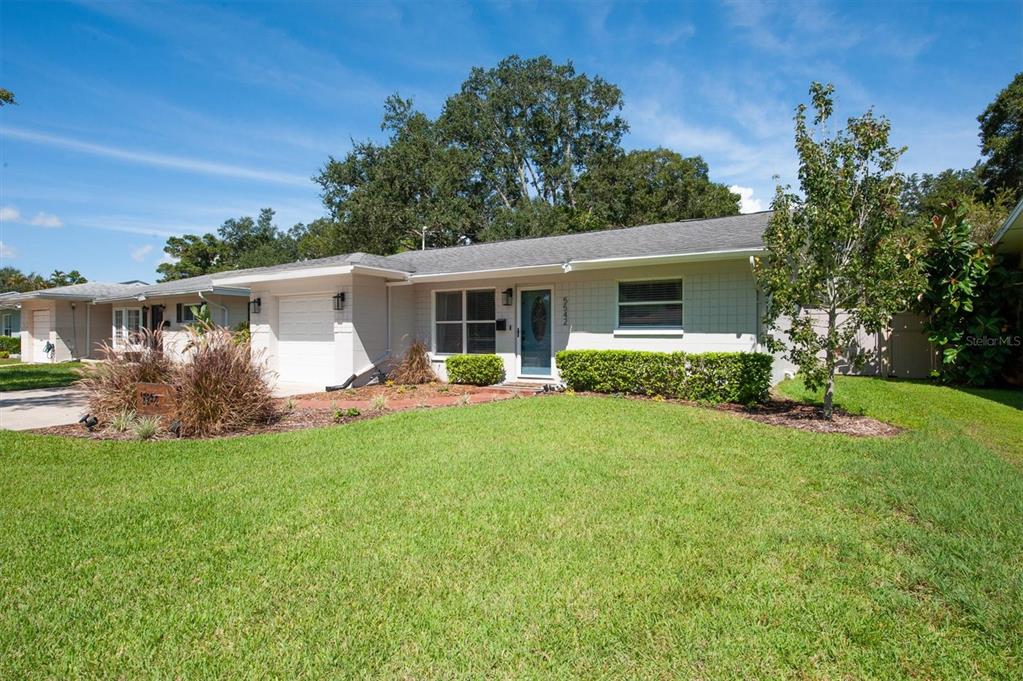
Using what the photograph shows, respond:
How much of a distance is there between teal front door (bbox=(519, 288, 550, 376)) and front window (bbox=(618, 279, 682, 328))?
1.90 meters

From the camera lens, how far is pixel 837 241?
7.82m

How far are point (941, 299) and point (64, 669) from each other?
15.8 metres

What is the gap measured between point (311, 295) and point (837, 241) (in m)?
11.9

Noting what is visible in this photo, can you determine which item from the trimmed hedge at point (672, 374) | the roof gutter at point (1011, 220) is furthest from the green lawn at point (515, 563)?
the roof gutter at point (1011, 220)

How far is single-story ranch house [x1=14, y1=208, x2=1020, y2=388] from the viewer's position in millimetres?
10430

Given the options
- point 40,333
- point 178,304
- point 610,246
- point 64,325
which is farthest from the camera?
point 40,333

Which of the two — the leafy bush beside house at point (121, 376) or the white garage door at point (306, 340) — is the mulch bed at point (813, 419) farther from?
the white garage door at point (306, 340)

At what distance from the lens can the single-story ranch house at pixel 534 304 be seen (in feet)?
34.2

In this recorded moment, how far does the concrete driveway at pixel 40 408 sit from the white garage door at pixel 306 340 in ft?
15.3

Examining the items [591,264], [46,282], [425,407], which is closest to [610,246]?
[591,264]

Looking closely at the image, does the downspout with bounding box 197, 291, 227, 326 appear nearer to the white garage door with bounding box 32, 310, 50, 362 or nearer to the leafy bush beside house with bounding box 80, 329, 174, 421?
the white garage door with bounding box 32, 310, 50, 362

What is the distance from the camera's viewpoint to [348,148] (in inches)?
1358

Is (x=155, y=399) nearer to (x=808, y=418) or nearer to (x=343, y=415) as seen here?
(x=343, y=415)

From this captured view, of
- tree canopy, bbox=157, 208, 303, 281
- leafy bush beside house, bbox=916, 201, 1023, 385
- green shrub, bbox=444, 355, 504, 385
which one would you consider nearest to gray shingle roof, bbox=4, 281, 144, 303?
green shrub, bbox=444, 355, 504, 385
